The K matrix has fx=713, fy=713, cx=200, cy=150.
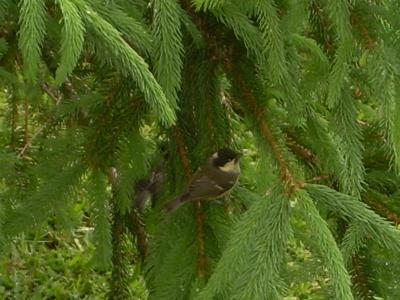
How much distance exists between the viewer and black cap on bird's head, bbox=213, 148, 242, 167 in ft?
5.38

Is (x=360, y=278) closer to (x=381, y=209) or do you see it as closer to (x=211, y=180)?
(x=381, y=209)

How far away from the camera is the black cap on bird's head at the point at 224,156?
5.38ft

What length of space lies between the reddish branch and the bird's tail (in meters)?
0.03

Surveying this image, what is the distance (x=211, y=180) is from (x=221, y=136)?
16cm

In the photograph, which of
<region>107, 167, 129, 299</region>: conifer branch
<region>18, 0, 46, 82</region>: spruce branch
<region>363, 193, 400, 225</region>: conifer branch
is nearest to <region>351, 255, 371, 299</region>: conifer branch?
<region>363, 193, 400, 225</region>: conifer branch

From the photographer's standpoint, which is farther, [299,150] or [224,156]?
[299,150]

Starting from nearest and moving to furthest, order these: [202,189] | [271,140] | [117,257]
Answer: [271,140], [202,189], [117,257]

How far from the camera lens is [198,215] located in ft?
5.35

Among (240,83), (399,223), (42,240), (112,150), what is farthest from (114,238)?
(42,240)

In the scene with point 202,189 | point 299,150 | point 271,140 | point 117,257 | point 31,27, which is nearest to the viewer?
point 31,27

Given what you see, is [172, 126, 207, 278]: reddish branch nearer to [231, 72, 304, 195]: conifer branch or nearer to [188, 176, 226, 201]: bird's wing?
[188, 176, 226, 201]: bird's wing

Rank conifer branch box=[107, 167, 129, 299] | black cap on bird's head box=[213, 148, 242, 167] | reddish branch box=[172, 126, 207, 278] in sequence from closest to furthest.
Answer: reddish branch box=[172, 126, 207, 278], black cap on bird's head box=[213, 148, 242, 167], conifer branch box=[107, 167, 129, 299]

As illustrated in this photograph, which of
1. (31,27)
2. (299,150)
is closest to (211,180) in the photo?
(299,150)

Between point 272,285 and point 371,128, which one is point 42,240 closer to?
point 371,128
